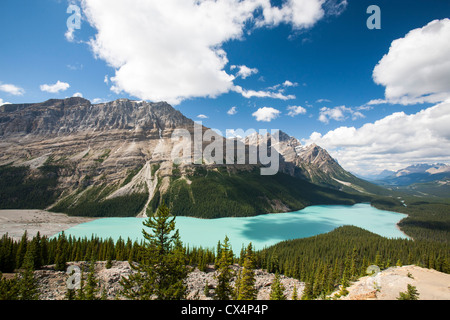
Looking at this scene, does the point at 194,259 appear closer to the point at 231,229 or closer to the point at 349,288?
the point at 349,288

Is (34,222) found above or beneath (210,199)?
beneath

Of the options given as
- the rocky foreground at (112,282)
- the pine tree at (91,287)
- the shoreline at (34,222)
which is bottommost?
the shoreline at (34,222)

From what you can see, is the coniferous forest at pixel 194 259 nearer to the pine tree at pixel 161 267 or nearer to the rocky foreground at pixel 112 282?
the pine tree at pixel 161 267

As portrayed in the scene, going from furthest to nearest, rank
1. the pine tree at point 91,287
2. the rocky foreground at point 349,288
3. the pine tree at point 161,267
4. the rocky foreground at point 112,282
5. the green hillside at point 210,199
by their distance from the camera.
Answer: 1. the green hillside at point 210,199
2. the rocky foreground at point 112,282
3. the rocky foreground at point 349,288
4. the pine tree at point 91,287
5. the pine tree at point 161,267

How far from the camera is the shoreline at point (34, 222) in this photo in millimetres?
99994

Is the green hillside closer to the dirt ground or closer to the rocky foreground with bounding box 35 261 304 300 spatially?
the rocky foreground with bounding box 35 261 304 300

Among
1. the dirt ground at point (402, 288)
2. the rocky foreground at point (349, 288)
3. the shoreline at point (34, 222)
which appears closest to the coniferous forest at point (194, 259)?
the rocky foreground at point (349, 288)

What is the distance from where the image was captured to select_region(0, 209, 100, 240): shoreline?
100.0m

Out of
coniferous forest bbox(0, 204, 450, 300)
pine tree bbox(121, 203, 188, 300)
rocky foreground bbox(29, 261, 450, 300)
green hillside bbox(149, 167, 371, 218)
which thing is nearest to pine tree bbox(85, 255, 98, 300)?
coniferous forest bbox(0, 204, 450, 300)

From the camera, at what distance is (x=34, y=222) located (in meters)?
119

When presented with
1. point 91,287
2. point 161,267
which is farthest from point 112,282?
point 161,267
